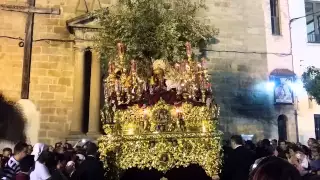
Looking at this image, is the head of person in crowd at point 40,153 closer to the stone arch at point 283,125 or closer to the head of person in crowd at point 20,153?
the head of person in crowd at point 20,153

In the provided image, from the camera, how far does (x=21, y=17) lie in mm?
12508

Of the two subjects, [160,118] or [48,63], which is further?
[48,63]

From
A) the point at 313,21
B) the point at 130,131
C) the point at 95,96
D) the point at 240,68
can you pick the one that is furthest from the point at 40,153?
the point at 313,21

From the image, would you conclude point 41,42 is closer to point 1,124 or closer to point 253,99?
point 1,124

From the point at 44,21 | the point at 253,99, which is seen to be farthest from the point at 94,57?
the point at 253,99

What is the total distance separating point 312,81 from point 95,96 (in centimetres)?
756

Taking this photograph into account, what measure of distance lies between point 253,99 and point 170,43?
6063 mm

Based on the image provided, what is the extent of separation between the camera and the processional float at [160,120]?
6609mm

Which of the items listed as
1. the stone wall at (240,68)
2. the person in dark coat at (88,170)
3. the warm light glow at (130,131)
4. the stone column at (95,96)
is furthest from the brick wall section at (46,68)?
the person in dark coat at (88,170)

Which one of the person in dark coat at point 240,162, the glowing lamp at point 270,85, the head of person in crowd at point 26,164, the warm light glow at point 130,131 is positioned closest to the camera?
the head of person in crowd at point 26,164

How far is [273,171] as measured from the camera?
82.0 inches

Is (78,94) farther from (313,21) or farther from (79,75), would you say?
(313,21)

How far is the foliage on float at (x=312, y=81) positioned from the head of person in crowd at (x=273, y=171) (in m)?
12.4

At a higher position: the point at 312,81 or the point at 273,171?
the point at 312,81
